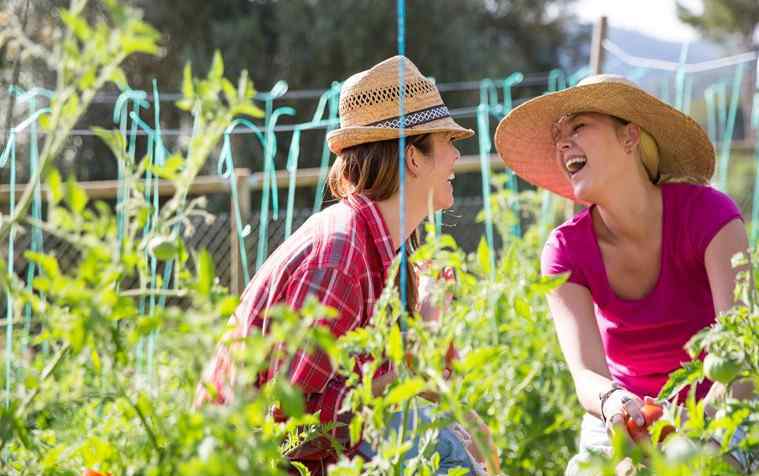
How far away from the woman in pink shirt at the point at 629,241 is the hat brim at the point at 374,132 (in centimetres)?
27

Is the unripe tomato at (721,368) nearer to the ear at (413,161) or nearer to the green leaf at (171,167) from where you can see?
the green leaf at (171,167)

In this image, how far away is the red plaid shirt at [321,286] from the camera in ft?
5.65

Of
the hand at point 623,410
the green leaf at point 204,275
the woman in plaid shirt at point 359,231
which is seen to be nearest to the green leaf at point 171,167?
the green leaf at point 204,275

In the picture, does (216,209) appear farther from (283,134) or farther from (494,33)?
(494,33)

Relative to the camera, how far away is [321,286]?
174 centimetres

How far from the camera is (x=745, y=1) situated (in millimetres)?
19109

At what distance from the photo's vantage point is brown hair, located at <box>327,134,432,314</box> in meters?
2.02

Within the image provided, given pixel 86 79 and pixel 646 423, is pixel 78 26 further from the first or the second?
pixel 646 423

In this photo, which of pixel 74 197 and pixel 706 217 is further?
pixel 706 217

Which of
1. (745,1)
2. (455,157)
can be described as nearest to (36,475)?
(455,157)

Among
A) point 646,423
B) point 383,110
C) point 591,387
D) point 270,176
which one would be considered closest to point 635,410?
point 646,423

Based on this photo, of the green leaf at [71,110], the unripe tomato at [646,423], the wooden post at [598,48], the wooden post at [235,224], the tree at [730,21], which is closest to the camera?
the green leaf at [71,110]

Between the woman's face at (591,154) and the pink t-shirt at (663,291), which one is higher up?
the woman's face at (591,154)

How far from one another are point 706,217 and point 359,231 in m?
0.69
